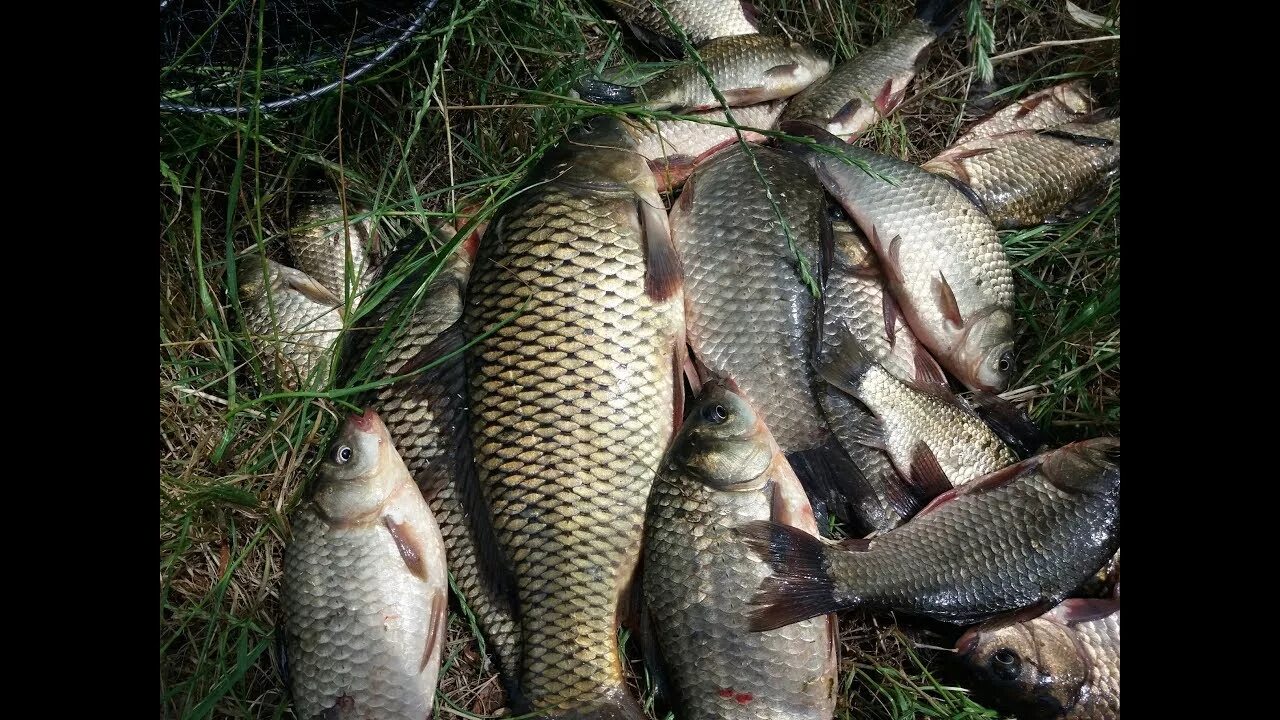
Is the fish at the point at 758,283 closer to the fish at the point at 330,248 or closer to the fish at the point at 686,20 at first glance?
the fish at the point at 686,20

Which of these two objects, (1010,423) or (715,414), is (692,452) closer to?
(715,414)

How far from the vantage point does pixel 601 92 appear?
97.1 inches

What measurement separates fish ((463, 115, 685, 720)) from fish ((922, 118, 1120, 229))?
1144mm

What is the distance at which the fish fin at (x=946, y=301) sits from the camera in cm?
249

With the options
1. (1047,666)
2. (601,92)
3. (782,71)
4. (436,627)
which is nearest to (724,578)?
(436,627)

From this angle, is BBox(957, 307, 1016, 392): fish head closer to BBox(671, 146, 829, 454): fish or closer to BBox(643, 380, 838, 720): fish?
BBox(671, 146, 829, 454): fish

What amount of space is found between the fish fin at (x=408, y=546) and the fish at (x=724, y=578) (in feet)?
2.03

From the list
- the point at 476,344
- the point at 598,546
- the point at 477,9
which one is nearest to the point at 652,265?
the point at 476,344

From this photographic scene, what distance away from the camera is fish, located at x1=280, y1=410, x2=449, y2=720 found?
212cm

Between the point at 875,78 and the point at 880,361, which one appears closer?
the point at 880,361

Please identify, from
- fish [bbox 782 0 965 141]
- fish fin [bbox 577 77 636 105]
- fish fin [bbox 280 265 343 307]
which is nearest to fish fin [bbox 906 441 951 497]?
fish [bbox 782 0 965 141]

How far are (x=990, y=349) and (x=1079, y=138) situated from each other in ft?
2.76

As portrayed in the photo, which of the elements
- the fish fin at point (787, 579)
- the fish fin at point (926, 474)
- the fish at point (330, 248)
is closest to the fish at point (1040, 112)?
the fish fin at point (926, 474)
